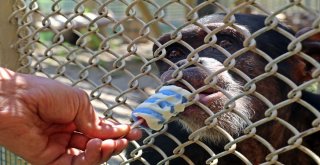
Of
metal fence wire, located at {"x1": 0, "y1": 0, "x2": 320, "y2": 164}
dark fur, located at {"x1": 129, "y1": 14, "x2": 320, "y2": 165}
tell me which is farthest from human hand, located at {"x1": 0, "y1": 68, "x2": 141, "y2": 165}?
dark fur, located at {"x1": 129, "y1": 14, "x2": 320, "y2": 165}

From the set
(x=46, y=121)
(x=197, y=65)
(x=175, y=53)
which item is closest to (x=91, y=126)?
(x=46, y=121)

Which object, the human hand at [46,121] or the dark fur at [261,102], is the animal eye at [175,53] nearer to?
the dark fur at [261,102]

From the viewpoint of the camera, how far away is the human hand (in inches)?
79.7

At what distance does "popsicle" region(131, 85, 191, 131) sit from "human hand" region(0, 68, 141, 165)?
0.27 ft

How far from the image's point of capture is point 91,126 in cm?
205

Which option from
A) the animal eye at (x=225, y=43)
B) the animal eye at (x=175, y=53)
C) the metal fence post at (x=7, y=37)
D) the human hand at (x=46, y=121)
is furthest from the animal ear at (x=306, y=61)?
the metal fence post at (x=7, y=37)

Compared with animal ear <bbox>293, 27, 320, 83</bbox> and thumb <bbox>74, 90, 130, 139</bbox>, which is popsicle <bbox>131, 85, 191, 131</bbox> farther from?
animal ear <bbox>293, 27, 320, 83</bbox>

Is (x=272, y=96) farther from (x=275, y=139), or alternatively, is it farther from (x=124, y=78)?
(x=124, y=78)

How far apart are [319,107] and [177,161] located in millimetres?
766

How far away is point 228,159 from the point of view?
2740mm

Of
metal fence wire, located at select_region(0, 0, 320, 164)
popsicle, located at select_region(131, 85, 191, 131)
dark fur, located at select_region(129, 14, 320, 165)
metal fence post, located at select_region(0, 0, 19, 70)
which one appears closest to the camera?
metal fence wire, located at select_region(0, 0, 320, 164)

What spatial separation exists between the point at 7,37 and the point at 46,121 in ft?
3.19

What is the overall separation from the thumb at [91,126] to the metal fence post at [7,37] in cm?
102

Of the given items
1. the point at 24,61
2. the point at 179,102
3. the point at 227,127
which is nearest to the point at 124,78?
the point at 24,61
